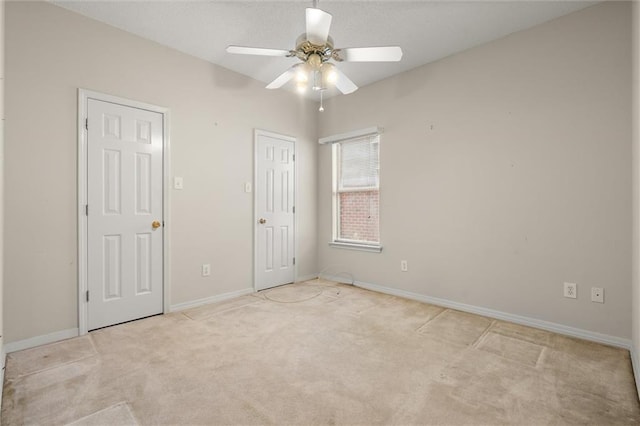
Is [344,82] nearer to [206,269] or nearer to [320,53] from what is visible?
[320,53]

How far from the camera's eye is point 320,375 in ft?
6.50

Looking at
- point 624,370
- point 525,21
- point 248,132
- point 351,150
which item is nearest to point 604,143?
point 525,21

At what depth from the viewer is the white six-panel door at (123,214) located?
269 centimetres

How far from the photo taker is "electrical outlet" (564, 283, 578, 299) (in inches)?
101

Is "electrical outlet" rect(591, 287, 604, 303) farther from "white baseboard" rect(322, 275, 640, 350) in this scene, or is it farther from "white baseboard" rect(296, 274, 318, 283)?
"white baseboard" rect(296, 274, 318, 283)

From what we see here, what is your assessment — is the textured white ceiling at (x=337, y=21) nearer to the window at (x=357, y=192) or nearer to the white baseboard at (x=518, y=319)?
the window at (x=357, y=192)

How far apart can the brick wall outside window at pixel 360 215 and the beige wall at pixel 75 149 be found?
1384 mm

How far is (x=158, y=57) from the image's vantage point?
306cm

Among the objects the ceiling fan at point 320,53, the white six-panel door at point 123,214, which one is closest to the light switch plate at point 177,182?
the white six-panel door at point 123,214

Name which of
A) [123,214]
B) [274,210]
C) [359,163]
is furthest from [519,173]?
[123,214]

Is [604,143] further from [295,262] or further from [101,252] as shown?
[101,252]

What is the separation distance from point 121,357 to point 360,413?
5.71 feet

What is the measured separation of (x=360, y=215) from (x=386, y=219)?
51cm

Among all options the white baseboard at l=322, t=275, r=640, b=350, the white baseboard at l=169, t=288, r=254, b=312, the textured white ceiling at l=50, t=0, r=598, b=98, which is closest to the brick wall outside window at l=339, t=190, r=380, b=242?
the white baseboard at l=322, t=275, r=640, b=350
